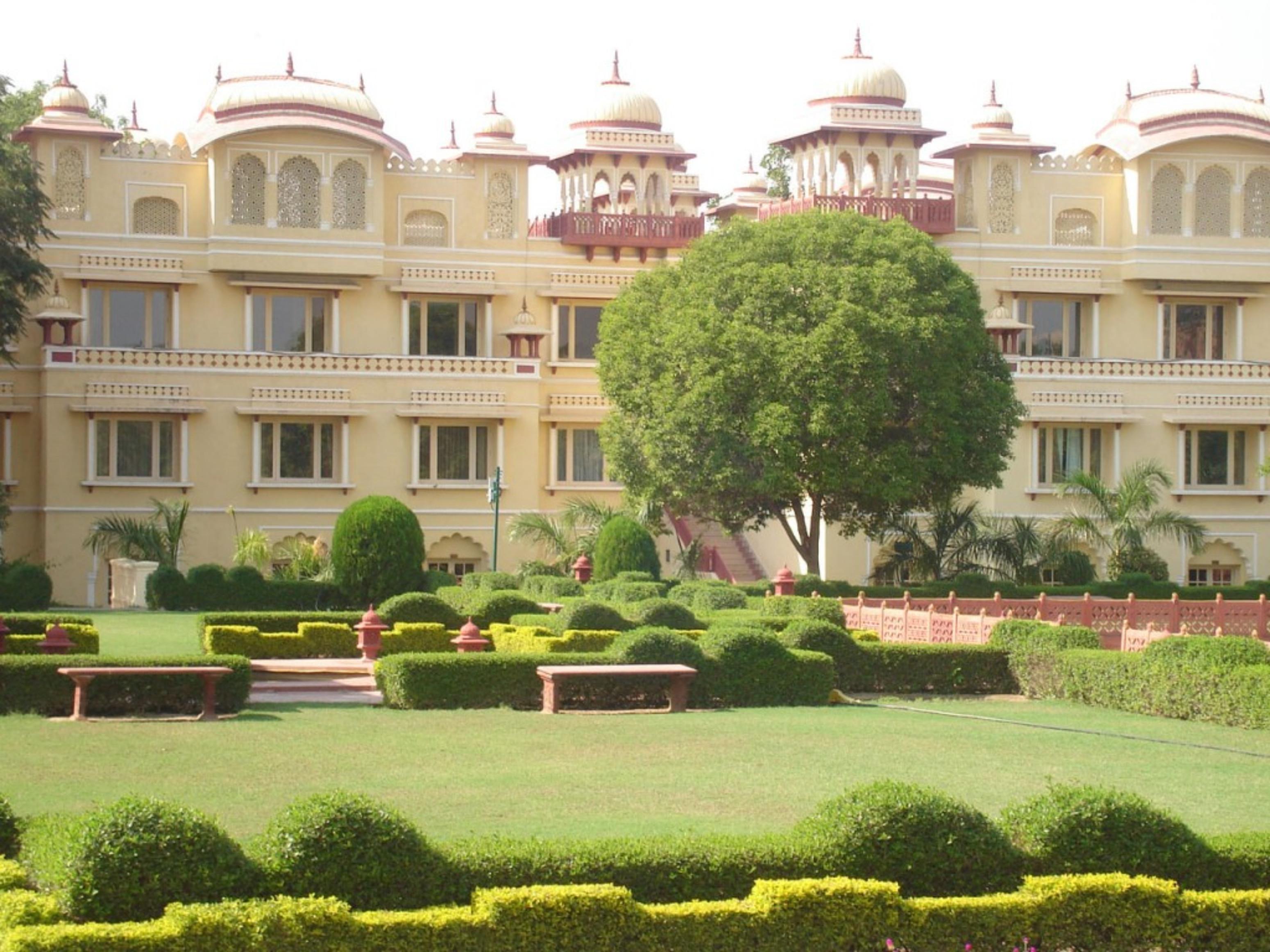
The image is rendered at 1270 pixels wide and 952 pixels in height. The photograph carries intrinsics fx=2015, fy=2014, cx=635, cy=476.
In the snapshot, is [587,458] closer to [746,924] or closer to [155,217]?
[155,217]

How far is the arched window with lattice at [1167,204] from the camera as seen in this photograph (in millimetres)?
47719

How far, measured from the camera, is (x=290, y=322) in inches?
1790

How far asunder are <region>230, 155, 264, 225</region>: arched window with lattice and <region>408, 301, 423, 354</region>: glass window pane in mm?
4040

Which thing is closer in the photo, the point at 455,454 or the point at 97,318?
the point at 97,318

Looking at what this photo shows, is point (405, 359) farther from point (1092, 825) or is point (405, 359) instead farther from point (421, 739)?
point (1092, 825)

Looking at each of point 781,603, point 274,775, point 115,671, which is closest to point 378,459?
point 781,603

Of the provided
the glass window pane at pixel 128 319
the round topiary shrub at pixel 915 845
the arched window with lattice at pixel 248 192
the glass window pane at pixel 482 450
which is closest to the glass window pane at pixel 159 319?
the glass window pane at pixel 128 319

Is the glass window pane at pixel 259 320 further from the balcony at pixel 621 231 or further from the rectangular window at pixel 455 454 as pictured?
the balcony at pixel 621 231

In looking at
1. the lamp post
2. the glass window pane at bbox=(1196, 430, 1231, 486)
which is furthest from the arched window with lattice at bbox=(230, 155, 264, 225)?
the glass window pane at bbox=(1196, 430, 1231, 486)

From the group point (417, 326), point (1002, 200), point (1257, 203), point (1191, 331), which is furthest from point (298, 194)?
point (1257, 203)

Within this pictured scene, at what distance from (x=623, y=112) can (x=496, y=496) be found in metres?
12.2

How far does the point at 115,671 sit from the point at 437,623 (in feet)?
25.9

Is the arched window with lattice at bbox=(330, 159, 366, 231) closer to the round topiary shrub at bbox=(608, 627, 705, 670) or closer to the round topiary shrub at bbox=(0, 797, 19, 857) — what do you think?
the round topiary shrub at bbox=(608, 627, 705, 670)

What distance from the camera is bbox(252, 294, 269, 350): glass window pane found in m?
45.2
